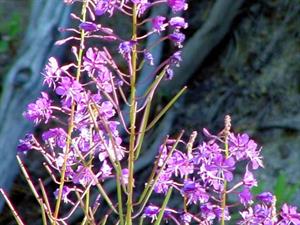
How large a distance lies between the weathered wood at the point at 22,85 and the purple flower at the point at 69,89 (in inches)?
123

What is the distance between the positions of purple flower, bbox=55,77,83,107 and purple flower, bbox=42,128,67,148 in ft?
0.48

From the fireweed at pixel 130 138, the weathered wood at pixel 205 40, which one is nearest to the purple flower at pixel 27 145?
the fireweed at pixel 130 138

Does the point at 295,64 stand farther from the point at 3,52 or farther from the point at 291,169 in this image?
the point at 3,52

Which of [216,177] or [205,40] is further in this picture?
[205,40]

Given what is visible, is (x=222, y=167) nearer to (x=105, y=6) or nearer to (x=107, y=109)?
(x=107, y=109)

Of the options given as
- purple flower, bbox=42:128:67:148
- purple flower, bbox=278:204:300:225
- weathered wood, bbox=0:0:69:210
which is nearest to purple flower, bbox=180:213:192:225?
purple flower, bbox=278:204:300:225

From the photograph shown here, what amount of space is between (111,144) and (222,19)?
3.69 meters

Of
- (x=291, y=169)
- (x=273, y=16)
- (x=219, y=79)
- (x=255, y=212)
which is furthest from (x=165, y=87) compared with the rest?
(x=255, y=212)

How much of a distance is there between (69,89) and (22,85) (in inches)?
125

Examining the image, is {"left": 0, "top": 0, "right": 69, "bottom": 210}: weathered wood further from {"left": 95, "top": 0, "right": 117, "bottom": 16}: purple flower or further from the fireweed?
{"left": 95, "top": 0, "right": 117, "bottom": 16}: purple flower

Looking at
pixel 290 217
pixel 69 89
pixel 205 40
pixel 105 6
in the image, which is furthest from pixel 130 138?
pixel 205 40

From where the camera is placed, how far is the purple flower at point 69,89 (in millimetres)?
2434

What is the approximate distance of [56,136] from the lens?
2.58 meters

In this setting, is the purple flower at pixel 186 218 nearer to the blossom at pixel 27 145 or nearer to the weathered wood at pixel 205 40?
the blossom at pixel 27 145
